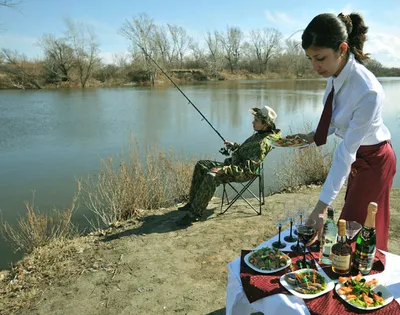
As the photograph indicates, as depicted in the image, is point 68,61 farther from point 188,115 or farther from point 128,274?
point 128,274

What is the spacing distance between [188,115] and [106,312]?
33.6ft

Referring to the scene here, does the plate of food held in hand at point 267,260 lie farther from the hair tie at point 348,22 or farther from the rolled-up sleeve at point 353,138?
the hair tie at point 348,22

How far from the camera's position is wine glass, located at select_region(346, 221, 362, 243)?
56.3 inches

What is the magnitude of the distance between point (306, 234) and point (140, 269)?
1788mm

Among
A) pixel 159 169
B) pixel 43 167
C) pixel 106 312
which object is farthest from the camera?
pixel 43 167

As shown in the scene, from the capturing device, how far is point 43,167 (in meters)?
6.64

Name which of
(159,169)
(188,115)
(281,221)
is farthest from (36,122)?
(281,221)

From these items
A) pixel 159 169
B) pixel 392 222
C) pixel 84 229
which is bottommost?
pixel 84 229

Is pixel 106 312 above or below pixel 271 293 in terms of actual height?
below

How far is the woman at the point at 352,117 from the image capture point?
4.52ft

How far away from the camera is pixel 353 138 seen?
4.57 ft

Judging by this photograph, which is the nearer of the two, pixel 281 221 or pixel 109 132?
pixel 281 221

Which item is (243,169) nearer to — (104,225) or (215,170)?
(215,170)

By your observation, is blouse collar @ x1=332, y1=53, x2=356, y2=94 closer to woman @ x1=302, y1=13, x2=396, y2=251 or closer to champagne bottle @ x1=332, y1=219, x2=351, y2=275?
woman @ x1=302, y1=13, x2=396, y2=251
